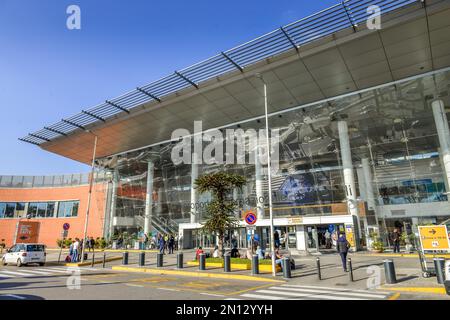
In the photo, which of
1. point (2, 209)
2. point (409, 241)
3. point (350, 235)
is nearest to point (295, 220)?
point (350, 235)

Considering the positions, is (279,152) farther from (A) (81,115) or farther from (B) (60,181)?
(B) (60,181)

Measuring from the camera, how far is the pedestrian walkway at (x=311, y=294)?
7.98 metres

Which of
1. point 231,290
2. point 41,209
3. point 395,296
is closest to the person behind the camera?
point 395,296

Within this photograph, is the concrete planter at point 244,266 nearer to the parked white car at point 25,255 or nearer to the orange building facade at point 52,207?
the parked white car at point 25,255

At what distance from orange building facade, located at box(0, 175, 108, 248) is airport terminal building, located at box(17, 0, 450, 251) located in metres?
10.8

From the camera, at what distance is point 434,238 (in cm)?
1018

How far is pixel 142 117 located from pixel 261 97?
12172mm

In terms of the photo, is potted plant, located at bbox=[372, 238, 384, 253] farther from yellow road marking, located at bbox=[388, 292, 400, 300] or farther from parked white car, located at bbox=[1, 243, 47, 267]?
parked white car, located at bbox=[1, 243, 47, 267]

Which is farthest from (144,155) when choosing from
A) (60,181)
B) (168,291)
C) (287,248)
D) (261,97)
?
(168,291)

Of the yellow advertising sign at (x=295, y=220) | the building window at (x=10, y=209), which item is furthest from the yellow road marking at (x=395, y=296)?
the building window at (x=10, y=209)

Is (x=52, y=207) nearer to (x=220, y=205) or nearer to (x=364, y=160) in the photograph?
(x=220, y=205)

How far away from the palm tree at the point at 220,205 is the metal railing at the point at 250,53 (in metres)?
9.05

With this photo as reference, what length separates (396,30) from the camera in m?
18.2

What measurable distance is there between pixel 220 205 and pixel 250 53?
11.1m
